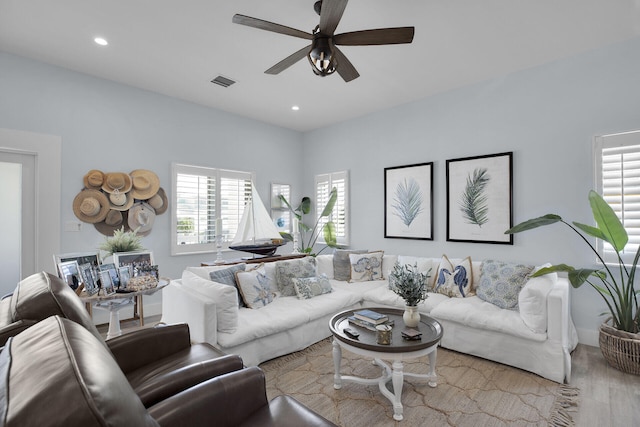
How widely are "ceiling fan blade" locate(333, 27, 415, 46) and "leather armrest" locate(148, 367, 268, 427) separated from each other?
2114 mm

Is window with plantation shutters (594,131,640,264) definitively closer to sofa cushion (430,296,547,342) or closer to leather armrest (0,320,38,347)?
sofa cushion (430,296,547,342)

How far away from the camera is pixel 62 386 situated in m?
0.57

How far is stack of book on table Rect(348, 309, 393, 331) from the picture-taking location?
2.38m

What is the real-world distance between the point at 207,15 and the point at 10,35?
194 centimetres

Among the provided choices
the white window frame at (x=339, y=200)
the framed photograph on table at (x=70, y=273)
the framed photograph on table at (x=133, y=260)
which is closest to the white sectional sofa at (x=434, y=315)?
A: the framed photograph on table at (x=133, y=260)

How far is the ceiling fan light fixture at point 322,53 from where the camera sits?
2.11m

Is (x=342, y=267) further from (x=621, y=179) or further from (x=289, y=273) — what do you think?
(x=621, y=179)

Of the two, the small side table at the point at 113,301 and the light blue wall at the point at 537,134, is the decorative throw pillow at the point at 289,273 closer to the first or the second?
the small side table at the point at 113,301

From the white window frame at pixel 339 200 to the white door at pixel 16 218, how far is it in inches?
155

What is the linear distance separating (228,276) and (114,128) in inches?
96.9

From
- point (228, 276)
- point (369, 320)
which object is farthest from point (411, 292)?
point (228, 276)

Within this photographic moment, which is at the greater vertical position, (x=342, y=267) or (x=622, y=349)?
(x=342, y=267)

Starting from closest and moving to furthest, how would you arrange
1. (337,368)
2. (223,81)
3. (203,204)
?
(337,368) → (223,81) → (203,204)

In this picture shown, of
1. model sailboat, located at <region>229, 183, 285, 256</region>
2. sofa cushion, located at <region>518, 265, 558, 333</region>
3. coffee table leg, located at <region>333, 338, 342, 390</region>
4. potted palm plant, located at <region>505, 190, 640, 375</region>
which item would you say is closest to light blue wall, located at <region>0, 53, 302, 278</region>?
model sailboat, located at <region>229, 183, 285, 256</region>
